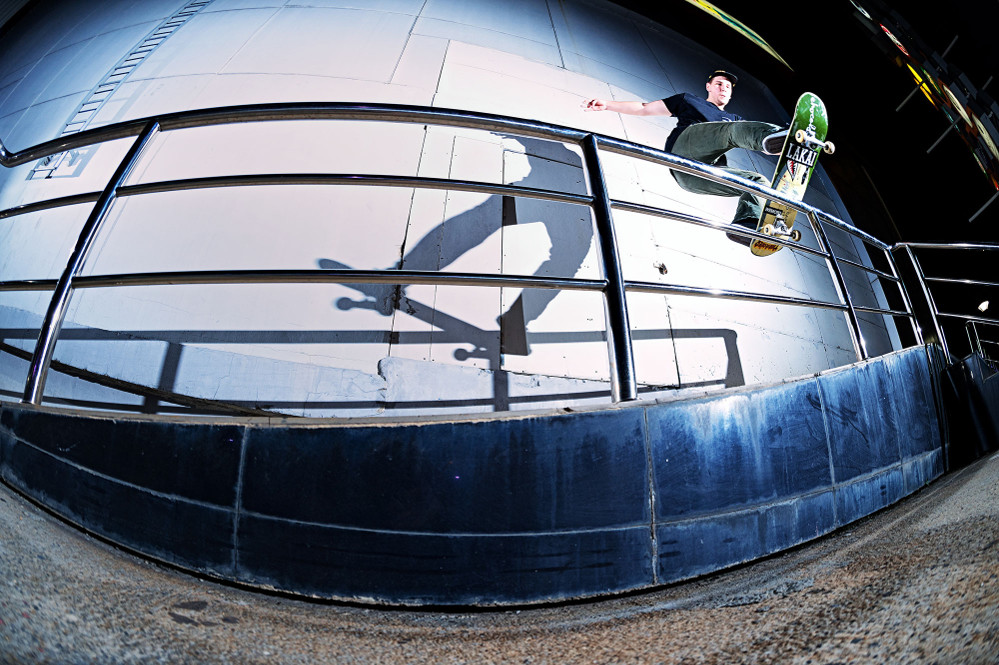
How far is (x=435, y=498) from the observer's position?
991 millimetres

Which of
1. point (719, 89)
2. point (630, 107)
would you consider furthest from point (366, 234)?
point (719, 89)

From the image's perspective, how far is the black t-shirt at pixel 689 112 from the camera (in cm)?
328

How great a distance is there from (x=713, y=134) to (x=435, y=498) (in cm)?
339

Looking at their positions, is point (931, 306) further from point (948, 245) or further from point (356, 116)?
point (356, 116)

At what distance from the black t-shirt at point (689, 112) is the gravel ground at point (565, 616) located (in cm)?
317

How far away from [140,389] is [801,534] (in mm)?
3307

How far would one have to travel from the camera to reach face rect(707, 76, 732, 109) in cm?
351

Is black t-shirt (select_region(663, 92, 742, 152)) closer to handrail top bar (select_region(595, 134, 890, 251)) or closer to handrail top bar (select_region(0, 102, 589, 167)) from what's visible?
handrail top bar (select_region(595, 134, 890, 251))


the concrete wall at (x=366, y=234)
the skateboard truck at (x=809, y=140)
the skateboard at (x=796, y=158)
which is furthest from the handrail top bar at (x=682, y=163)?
the concrete wall at (x=366, y=234)

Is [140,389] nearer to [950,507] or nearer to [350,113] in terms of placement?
[350,113]

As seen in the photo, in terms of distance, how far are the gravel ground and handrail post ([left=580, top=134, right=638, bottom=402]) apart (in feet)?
1.76

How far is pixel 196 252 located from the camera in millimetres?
2625

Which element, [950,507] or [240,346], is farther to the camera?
[240,346]

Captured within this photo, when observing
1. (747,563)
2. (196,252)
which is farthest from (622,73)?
(747,563)
